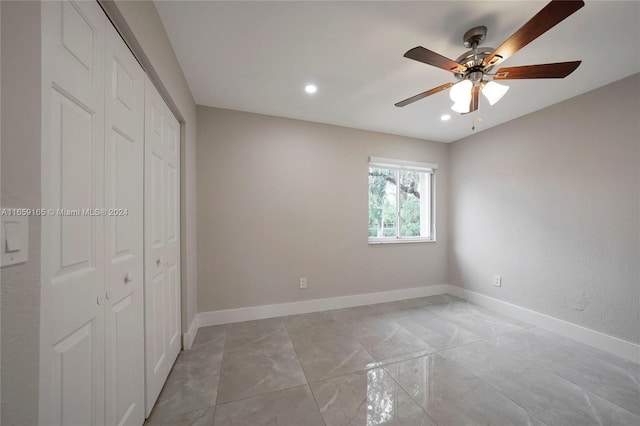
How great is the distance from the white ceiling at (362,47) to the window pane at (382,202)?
3.57ft

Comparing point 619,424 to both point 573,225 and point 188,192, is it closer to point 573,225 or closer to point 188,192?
point 573,225

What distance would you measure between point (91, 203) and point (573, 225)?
149 inches

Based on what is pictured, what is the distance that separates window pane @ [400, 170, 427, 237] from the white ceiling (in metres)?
1.26

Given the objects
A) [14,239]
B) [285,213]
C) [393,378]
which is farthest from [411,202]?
[14,239]

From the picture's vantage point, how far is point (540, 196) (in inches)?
99.0

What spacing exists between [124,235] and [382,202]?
2.97 m

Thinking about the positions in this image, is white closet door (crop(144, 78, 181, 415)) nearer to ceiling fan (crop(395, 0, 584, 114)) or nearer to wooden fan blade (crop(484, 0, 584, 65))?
ceiling fan (crop(395, 0, 584, 114))

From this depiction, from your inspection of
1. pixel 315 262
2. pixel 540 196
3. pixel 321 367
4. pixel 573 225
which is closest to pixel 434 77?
pixel 540 196

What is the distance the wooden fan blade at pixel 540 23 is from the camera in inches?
35.6

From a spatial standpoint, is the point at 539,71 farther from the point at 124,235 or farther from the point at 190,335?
the point at 190,335

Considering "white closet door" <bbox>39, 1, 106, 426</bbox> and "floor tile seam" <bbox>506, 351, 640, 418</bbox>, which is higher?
"white closet door" <bbox>39, 1, 106, 426</bbox>

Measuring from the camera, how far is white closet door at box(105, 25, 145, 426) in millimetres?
965

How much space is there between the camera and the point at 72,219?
0.76m

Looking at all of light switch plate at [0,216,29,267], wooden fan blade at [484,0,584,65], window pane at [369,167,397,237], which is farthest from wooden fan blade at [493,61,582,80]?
light switch plate at [0,216,29,267]
